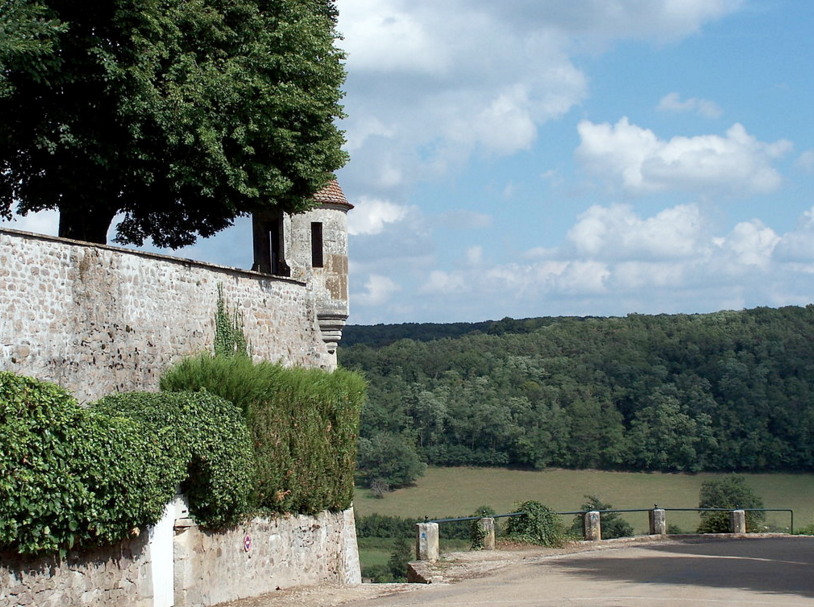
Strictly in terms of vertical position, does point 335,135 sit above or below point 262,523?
above

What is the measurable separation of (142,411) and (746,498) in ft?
154

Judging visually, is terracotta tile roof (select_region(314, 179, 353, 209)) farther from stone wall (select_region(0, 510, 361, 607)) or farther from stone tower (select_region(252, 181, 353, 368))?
stone wall (select_region(0, 510, 361, 607))

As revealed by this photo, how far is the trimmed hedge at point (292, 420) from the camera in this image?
15.5 metres

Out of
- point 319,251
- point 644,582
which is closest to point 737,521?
point 644,582

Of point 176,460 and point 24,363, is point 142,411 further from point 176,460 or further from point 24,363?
point 24,363

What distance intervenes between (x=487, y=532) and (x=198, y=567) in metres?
9.71

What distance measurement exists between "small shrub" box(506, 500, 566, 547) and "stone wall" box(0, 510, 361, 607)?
5.00m

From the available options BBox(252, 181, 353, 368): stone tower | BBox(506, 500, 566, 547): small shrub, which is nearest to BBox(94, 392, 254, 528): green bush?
BBox(252, 181, 353, 368): stone tower

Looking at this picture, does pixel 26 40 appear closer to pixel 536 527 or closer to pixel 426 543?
pixel 426 543

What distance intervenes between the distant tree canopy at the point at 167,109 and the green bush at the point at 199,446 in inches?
234

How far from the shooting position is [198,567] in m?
14.2

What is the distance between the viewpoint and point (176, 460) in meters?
13.3

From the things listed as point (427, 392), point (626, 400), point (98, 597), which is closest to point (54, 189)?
point (98, 597)

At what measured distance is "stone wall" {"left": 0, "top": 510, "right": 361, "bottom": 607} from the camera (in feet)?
36.6
